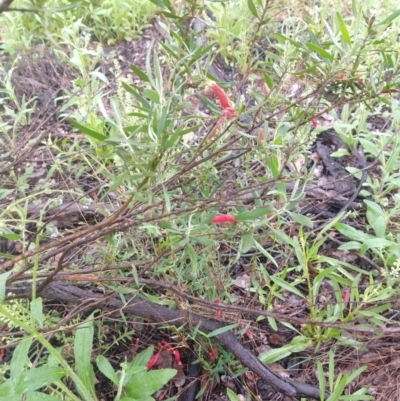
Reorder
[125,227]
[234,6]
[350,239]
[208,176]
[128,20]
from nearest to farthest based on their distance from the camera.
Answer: [125,227] < [208,176] < [350,239] < [234,6] < [128,20]

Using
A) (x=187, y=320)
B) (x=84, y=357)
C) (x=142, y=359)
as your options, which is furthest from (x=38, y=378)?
(x=187, y=320)

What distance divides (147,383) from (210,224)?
47 centimetres

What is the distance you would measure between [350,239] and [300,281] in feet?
1.28

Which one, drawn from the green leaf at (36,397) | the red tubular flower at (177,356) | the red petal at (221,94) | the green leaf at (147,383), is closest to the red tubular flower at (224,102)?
the red petal at (221,94)

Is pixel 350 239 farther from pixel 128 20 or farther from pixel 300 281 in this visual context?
pixel 128 20

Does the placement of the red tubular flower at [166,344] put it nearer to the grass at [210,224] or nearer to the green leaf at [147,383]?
the grass at [210,224]

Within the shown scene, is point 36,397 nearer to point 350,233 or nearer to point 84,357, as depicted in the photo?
point 84,357

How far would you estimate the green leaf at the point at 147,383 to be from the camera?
37.0 inches

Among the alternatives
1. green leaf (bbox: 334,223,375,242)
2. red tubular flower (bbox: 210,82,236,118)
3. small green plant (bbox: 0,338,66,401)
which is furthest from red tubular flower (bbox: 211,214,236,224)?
green leaf (bbox: 334,223,375,242)

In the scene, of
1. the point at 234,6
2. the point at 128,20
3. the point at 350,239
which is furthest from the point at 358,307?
the point at 128,20

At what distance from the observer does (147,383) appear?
0.95 meters

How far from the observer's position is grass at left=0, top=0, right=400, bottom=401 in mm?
940

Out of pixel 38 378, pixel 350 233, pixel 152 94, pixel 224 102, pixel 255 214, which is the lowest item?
pixel 350 233

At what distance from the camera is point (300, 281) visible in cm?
160
